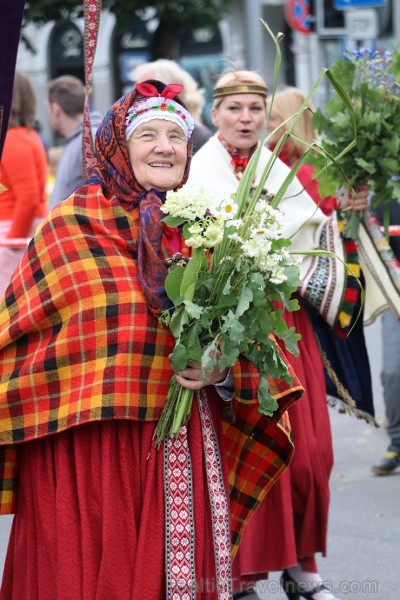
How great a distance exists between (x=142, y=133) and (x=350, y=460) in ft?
14.4

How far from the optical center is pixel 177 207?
3.68 m

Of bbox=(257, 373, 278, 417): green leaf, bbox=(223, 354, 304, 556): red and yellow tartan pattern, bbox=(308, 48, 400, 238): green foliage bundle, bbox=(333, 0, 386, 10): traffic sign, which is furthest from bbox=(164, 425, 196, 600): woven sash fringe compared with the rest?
bbox=(333, 0, 386, 10): traffic sign

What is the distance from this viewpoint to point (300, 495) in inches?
207

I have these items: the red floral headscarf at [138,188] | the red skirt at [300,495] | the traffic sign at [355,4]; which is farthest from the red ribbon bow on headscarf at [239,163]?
the traffic sign at [355,4]

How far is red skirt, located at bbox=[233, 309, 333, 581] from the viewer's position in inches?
203

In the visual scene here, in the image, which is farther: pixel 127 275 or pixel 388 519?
pixel 388 519

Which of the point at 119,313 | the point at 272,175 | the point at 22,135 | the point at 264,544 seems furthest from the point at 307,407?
the point at 22,135

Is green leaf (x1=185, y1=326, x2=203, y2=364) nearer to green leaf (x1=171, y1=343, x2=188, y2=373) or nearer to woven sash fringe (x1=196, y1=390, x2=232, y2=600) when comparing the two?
green leaf (x1=171, y1=343, x2=188, y2=373)

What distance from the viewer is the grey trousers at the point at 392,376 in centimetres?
757

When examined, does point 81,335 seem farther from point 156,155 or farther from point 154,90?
point 154,90

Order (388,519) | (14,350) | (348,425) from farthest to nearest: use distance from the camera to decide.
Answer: (348,425), (388,519), (14,350)

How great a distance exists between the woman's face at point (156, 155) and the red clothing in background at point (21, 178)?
386 centimetres

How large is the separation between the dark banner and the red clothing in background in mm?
3734

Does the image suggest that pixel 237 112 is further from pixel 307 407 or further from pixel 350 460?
pixel 350 460
